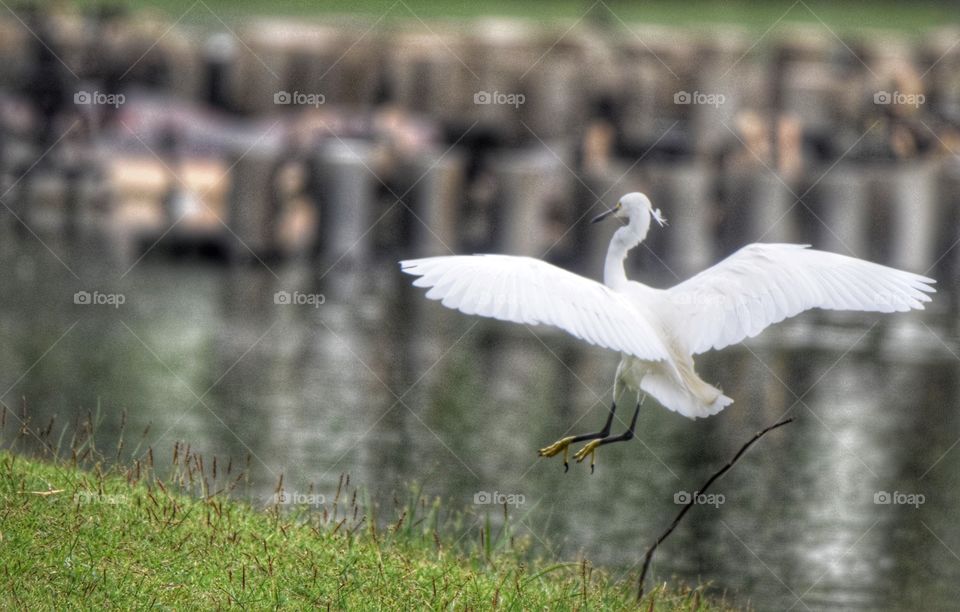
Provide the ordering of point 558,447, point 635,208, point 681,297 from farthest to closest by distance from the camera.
Answer: point 635,208
point 681,297
point 558,447

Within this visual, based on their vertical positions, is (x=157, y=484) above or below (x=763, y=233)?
below

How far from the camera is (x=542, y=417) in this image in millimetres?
16812

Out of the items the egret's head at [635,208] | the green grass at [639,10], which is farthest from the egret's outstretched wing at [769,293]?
the green grass at [639,10]

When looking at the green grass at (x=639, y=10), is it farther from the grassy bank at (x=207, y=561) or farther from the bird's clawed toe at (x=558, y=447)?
the bird's clawed toe at (x=558, y=447)

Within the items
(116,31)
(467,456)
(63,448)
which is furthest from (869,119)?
(63,448)

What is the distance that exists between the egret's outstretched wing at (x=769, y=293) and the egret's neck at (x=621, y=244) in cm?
27

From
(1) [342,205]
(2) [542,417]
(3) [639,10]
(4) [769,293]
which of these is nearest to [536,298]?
(4) [769,293]

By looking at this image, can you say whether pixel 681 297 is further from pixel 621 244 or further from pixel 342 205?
pixel 342 205

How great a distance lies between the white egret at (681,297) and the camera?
806 cm

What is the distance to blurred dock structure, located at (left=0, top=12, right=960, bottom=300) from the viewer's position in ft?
96.9

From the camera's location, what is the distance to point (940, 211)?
30.2 meters

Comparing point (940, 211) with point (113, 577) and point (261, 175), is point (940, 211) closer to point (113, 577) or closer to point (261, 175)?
point (261, 175)

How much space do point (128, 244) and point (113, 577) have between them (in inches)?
916

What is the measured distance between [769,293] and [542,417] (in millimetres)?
8291
